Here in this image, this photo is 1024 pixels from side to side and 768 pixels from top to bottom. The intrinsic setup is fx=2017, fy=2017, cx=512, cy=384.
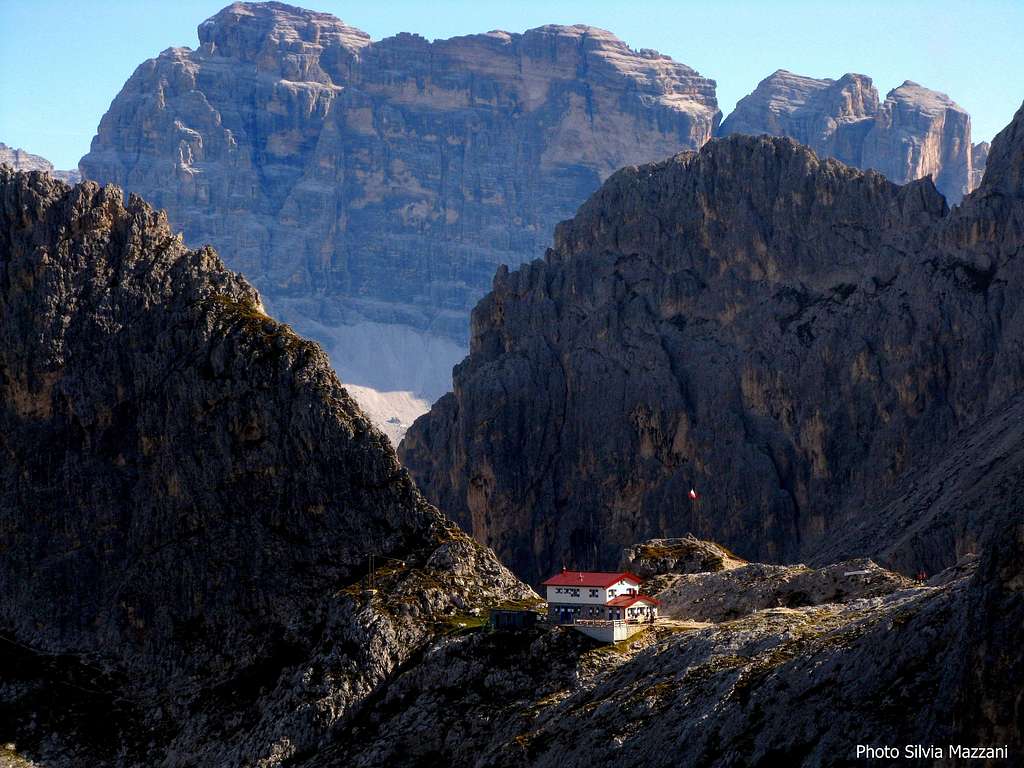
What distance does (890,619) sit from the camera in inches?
4358

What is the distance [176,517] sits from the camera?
7032 inches

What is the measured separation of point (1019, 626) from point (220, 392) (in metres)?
110

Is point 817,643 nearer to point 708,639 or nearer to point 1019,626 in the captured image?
point 708,639

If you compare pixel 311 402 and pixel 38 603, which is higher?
pixel 311 402

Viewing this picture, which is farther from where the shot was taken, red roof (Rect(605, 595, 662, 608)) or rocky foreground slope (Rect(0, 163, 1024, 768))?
red roof (Rect(605, 595, 662, 608))

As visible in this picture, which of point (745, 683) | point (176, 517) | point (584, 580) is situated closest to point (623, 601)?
point (584, 580)

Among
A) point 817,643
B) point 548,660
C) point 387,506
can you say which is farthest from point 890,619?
point 387,506

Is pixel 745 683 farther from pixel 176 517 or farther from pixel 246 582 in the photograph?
pixel 176 517

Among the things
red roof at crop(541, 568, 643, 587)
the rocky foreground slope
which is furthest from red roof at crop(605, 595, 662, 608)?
the rocky foreground slope

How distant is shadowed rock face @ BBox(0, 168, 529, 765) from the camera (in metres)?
160

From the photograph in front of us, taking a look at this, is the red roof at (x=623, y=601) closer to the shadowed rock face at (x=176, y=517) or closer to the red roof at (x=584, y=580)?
the red roof at (x=584, y=580)

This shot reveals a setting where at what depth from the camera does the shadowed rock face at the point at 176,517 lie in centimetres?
16000

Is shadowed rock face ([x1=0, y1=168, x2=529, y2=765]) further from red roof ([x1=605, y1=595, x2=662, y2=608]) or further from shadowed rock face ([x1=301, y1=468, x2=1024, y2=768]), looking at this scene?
red roof ([x1=605, y1=595, x2=662, y2=608])

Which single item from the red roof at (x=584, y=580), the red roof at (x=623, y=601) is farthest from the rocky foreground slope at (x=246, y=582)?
the red roof at (x=584, y=580)
